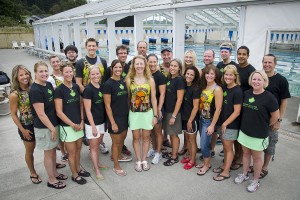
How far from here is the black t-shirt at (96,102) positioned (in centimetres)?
313

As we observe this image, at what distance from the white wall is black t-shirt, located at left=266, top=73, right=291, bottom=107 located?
8.27 feet

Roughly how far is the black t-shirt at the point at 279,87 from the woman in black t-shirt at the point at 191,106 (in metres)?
0.96

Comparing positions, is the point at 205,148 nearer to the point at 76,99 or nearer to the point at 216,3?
the point at 76,99

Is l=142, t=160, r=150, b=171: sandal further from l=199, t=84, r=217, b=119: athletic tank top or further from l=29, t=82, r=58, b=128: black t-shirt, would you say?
l=29, t=82, r=58, b=128: black t-shirt

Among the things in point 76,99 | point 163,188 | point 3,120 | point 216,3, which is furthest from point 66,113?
point 216,3

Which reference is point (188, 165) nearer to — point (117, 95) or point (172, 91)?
point (172, 91)

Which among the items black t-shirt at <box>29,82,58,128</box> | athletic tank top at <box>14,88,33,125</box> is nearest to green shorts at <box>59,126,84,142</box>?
black t-shirt at <box>29,82,58,128</box>

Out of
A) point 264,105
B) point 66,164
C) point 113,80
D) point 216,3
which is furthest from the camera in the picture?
point 216,3

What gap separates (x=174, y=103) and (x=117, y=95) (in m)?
0.90

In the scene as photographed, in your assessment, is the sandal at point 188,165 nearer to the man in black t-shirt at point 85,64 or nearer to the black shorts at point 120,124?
the black shorts at point 120,124

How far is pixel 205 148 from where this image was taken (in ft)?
11.2

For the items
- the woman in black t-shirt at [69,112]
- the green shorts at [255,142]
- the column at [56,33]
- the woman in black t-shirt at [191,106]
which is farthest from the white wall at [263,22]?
the column at [56,33]

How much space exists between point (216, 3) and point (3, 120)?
6.11 metres

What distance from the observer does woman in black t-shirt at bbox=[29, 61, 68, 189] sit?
283 centimetres
